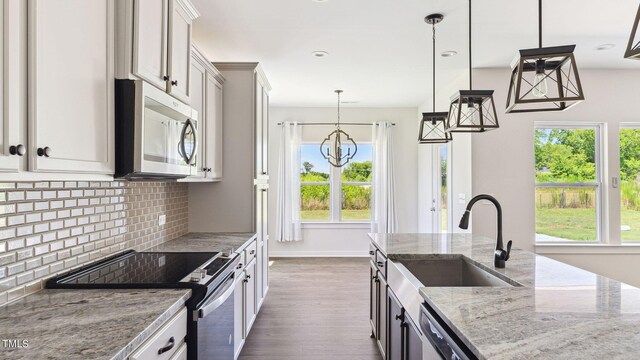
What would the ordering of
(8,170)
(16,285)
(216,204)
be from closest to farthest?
(8,170) < (16,285) < (216,204)

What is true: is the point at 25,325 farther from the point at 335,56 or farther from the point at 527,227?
the point at 527,227

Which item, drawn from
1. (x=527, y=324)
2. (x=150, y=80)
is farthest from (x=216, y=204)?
(x=527, y=324)

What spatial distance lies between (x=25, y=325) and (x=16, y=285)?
13.8 inches

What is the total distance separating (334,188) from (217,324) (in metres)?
4.69

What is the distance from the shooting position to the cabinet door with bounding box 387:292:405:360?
2.01 meters

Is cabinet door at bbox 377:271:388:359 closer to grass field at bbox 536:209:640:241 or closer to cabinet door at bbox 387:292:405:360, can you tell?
cabinet door at bbox 387:292:405:360

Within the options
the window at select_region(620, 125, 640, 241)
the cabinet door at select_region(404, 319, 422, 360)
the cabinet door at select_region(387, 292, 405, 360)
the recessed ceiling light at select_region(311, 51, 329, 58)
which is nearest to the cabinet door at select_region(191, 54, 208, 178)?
the recessed ceiling light at select_region(311, 51, 329, 58)

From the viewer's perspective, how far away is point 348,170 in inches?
258

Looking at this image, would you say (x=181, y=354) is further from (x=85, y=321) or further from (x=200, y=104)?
(x=200, y=104)

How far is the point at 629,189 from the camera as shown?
424 cm

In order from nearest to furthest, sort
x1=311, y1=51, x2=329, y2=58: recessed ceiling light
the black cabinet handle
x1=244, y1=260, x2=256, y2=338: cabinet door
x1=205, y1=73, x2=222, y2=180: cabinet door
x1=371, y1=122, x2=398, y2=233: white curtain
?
1. the black cabinet handle
2. x1=244, y1=260, x2=256, y2=338: cabinet door
3. x1=205, y1=73, x2=222, y2=180: cabinet door
4. x1=311, y1=51, x2=329, y2=58: recessed ceiling light
5. x1=371, y1=122, x2=398, y2=233: white curtain

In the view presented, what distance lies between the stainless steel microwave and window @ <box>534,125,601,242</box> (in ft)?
13.0

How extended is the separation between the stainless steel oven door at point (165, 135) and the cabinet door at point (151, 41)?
0.08 m

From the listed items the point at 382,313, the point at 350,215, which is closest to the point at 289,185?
the point at 350,215
